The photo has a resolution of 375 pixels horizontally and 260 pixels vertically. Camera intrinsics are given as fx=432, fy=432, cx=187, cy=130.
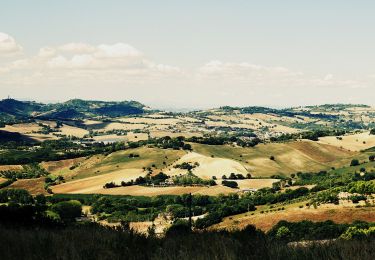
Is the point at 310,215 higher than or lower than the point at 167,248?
lower

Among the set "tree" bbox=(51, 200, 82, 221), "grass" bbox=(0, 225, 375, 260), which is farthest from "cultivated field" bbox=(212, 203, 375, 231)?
"grass" bbox=(0, 225, 375, 260)

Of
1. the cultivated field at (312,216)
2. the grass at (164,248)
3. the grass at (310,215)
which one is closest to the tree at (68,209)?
the grass at (310,215)

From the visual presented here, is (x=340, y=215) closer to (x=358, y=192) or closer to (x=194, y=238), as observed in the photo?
(x=358, y=192)

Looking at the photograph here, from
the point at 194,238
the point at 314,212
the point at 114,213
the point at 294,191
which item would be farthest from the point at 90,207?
the point at 194,238

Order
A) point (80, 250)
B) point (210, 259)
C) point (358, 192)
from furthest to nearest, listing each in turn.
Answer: point (358, 192) < point (80, 250) < point (210, 259)

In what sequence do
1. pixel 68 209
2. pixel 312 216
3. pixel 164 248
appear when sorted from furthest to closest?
pixel 68 209
pixel 312 216
pixel 164 248

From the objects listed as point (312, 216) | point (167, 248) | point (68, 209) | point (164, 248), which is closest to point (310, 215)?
point (312, 216)

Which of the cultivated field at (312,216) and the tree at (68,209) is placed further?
the tree at (68,209)

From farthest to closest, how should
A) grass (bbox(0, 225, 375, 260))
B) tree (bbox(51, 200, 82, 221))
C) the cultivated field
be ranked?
tree (bbox(51, 200, 82, 221))
the cultivated field
grass (bbox(0, 225, 375, 260))

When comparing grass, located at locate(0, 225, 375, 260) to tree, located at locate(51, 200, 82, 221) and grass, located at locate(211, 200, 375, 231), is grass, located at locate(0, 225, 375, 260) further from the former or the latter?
tree, located at locate(51, 200, 82, 221)

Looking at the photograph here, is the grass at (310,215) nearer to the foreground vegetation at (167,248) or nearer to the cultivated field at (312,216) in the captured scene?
the cultivated field at (312,216)

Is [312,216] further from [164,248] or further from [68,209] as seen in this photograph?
[164,248]
